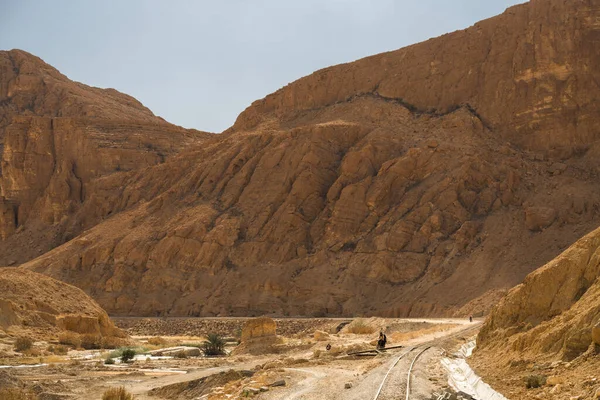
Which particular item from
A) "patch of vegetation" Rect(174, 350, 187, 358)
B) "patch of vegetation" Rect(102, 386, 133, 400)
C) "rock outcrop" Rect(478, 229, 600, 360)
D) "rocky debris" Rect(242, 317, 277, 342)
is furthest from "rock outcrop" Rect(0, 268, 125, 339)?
"rock outcrop" Rect(478, 229, 600, 360)

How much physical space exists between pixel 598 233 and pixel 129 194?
57906mm

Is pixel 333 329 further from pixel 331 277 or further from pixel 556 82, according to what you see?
pixel 556 82

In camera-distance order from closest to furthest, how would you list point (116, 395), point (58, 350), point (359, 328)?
point (116, 395) < point (58, 350) < point (359, 328)

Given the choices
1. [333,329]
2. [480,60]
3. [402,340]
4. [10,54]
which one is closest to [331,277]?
[333,329]

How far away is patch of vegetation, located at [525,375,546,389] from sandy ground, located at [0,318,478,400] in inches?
70.9

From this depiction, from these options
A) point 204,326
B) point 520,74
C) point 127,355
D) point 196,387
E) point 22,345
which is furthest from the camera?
point 520,74

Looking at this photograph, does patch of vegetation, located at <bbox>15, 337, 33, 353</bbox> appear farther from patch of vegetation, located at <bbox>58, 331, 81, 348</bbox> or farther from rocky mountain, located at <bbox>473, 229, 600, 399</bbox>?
rocky mountain, located at <bbox>473, 229, 600, 399</bbox>

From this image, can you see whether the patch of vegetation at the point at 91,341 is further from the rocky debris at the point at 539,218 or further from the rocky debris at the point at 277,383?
the rocky debris at the point at 539,218

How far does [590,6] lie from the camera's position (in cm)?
5284

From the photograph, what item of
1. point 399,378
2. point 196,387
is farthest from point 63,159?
point 399,378

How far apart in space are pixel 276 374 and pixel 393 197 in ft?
114

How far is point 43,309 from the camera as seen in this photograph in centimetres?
3084

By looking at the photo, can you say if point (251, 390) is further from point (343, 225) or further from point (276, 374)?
point (343, 225)

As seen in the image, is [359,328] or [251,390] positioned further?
[359,328]
